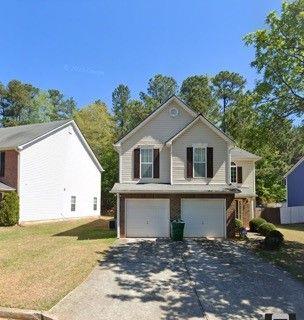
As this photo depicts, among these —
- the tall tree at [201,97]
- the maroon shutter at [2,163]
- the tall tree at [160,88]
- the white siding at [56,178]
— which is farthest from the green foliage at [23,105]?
the maroon shutter at [2,163]

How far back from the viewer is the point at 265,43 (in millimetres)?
19344

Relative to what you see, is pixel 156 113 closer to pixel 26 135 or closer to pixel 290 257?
pixel 290 257

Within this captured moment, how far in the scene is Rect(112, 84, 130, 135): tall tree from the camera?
60.9 meters

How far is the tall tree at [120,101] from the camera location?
60.9m

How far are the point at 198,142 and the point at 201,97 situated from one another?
28.6 m

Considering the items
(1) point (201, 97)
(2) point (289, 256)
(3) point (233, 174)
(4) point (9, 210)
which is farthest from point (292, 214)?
(4) point (9, 210)

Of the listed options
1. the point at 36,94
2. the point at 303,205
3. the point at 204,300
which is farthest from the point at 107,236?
the point at 36,94

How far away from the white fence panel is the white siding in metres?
18.6

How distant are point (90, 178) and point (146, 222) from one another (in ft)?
56.0

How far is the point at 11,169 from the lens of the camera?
2867cm

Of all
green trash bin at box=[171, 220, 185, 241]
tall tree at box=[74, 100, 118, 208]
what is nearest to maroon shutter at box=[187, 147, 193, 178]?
green trash bin at box=[171, 220, 185, 241]

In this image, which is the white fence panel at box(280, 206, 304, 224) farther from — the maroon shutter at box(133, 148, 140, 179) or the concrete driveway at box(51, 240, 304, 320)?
the concrete driveway at box(51, 240, 304, 320)

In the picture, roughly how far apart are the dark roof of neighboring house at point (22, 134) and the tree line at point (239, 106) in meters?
12.7

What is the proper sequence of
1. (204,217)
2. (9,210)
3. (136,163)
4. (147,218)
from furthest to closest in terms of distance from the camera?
(9,210) < (136,163) < (204,217) < (147,218)
